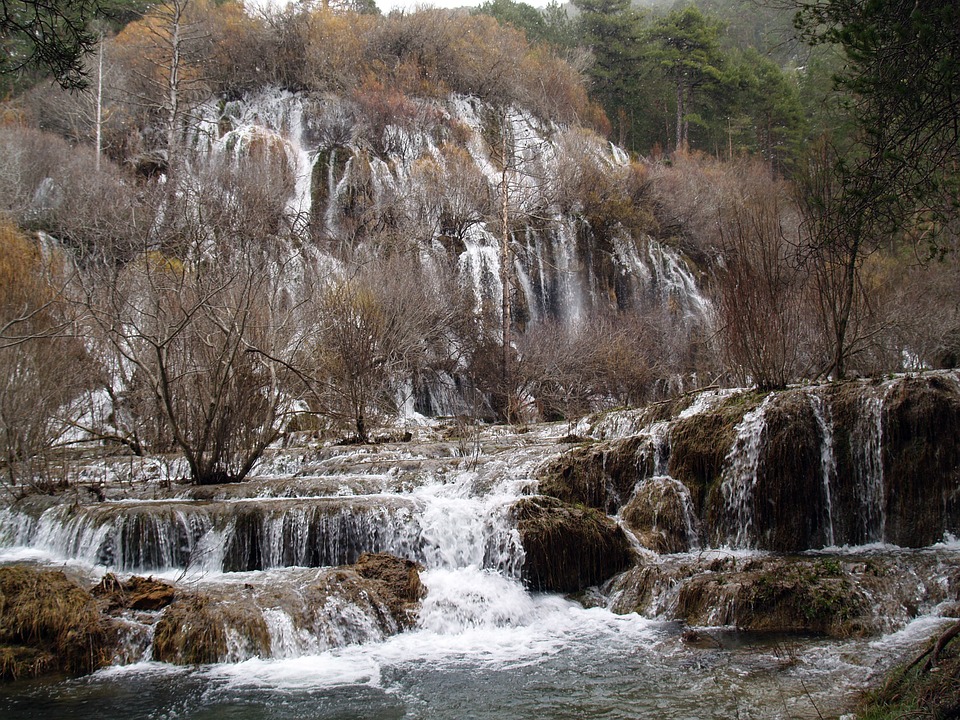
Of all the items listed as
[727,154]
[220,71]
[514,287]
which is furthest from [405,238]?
[727,154]

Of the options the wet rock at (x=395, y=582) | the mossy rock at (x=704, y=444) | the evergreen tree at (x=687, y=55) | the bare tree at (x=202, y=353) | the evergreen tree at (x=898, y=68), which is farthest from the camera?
the evergreen tree at (x=687, y=55)

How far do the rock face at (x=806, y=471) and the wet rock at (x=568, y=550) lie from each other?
64 centimetres

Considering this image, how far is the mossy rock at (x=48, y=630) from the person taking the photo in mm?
6324

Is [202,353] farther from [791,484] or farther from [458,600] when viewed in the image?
[791,484]

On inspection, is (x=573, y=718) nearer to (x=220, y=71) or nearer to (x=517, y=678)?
(x=517, y=678)

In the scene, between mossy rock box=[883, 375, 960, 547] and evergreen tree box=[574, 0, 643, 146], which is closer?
mossy rock box=[883, 375, 960, 547]

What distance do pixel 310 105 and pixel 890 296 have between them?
2467cm

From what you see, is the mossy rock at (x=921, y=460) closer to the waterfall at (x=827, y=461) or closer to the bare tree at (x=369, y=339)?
the waterfall at (x=827, y=461)

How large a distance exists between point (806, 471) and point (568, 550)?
302 centimetres

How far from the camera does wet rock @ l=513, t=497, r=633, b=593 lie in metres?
8.43

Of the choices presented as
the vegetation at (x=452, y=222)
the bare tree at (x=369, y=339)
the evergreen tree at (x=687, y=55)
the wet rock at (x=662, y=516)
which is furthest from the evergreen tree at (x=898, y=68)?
the evergreen tree at (x=687, y=55)

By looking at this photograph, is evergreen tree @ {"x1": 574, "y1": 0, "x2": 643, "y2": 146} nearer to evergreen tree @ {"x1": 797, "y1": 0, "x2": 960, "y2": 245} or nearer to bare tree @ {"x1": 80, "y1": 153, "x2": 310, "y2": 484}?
bare tree @ {"x1": 80, "y1": 153, "x2": 310, "y2": 484}

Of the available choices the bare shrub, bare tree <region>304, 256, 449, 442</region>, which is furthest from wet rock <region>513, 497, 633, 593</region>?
bare tree <region>304, 256, 449, 442</region>

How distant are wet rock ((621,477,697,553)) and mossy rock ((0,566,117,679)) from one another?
5965 mm
